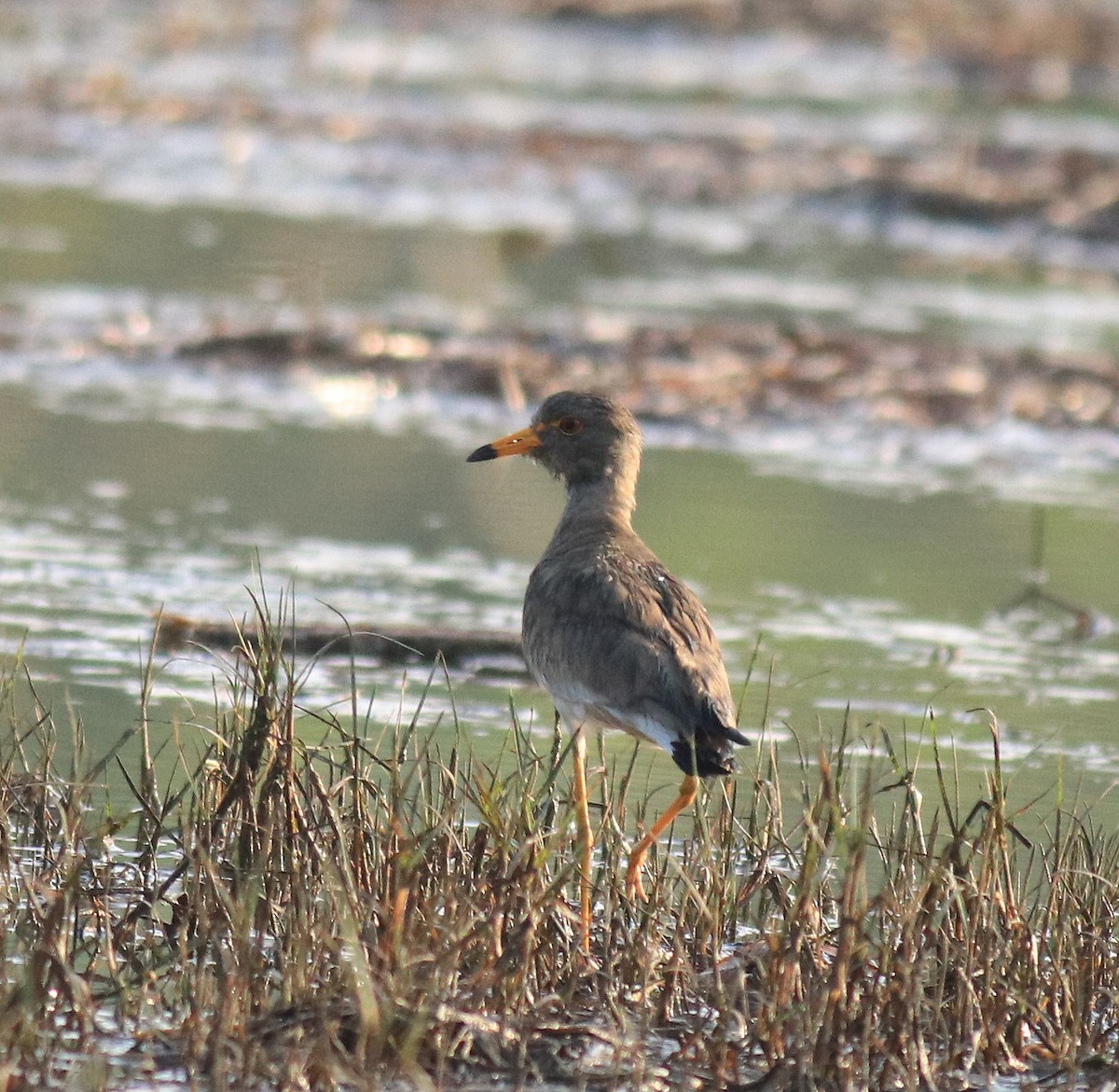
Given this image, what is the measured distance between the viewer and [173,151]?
74.4 feet

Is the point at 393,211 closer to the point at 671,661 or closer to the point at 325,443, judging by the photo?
the point at 325,443

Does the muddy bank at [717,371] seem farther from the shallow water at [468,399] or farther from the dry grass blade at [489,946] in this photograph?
the dry grass blade at [489,946]

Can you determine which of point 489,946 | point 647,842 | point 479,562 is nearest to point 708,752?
point 647,842

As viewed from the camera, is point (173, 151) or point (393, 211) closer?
point (393, 211)

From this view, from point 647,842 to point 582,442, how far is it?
159 centimetres

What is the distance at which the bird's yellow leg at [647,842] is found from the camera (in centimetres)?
554

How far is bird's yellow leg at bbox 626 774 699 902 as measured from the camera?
5.54m

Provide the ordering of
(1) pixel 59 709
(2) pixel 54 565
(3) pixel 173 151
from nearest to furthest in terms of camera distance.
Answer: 1. (1) pixel 59 709
2. (2) pixel 54 565
3. (3) pixel 173 151

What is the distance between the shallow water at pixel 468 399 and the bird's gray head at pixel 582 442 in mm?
944

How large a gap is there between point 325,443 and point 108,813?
7.18 m

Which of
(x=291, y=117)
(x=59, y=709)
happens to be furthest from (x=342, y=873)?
(x=291, y=117)

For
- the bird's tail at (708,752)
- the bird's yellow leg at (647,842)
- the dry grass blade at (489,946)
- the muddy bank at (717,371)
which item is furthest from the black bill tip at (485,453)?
the muddy bank at (717,371)

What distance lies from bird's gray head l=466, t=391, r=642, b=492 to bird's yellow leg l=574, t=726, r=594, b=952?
1.22m

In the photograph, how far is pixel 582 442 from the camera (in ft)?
22.7
